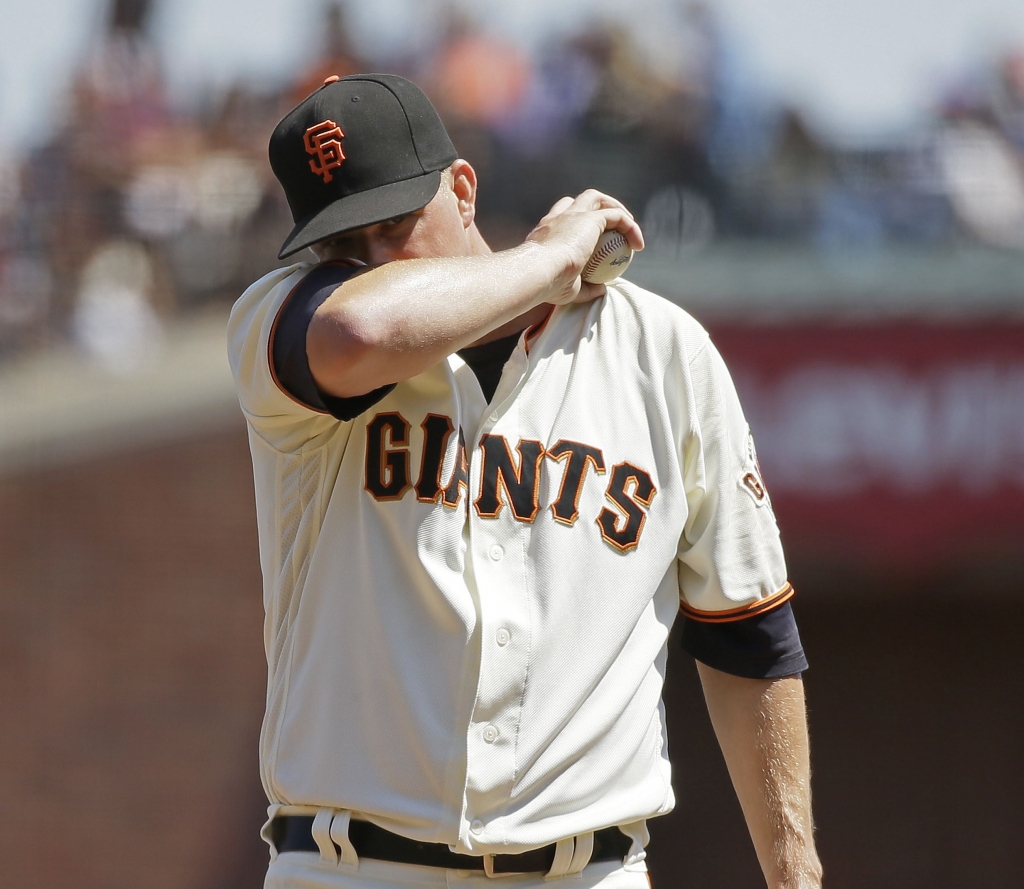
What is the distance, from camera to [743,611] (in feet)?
7.38

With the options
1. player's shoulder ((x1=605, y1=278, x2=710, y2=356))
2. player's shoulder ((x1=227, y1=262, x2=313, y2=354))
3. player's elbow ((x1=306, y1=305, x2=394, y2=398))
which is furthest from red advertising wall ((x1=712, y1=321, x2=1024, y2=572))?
player's elbow ((x1=306, y1=305, x2=394, y2=398))

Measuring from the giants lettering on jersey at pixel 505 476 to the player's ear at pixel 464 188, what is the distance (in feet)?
1.34

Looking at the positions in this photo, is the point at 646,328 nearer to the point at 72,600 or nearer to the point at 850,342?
the point at 850,342

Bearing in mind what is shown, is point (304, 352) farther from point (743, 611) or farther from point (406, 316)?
point (743, 611)

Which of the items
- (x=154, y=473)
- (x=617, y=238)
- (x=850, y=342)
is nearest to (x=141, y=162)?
(x=154, y=473)

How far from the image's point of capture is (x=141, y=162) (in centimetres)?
738

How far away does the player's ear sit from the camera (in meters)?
2.31

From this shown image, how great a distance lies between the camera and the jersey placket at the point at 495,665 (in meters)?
2.03

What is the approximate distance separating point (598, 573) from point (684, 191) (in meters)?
5.16

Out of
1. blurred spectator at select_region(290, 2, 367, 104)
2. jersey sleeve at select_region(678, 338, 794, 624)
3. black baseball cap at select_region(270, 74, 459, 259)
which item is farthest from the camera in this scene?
blurred spectator at select_region(290, 2, 367, 104)

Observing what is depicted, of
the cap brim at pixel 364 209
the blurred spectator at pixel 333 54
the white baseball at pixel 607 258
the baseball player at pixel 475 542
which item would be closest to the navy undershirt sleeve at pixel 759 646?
the baseball player at pixel 475 542

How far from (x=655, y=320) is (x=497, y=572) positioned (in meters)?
0.55

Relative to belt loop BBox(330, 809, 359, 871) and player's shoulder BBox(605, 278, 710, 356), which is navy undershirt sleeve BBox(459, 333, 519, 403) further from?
belt loop BBox(330, 809, 359, 871)

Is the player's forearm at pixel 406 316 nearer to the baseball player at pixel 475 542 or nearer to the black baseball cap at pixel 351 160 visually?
the baseball player at pixel 475 542
